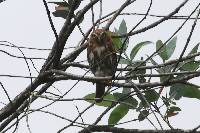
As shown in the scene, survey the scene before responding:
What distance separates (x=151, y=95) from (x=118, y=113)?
168 millimetres

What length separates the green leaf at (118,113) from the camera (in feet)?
7.06

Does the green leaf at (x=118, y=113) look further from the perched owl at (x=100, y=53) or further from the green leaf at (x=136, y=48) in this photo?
the perched owl at (x=100, y=53)

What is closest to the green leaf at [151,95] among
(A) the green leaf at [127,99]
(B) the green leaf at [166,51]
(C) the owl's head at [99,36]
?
(A) the green leaf at [127,99]

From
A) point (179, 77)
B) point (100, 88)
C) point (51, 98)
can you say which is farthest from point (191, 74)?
point (100, 88)

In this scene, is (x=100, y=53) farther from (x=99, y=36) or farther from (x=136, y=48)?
(x=136, y=48)

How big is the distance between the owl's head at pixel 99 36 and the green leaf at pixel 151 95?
91 centimetres

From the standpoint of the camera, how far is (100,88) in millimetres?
3107

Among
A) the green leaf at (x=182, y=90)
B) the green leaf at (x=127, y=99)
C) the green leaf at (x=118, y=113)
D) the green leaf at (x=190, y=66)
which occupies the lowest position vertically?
the green leaf at (x=118, y=113)

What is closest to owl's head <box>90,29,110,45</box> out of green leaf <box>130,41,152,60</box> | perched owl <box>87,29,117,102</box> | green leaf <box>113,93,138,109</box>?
perched owl <box>87,29,117,102</box>

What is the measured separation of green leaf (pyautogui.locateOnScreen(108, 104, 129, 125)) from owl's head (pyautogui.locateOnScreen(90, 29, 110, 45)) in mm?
867

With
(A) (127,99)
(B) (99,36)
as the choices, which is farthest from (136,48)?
(B) (99,36)

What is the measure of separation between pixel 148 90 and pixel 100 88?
42.1 inches

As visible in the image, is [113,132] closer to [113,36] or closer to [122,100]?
[122,100]

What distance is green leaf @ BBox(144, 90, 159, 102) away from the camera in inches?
82.8
